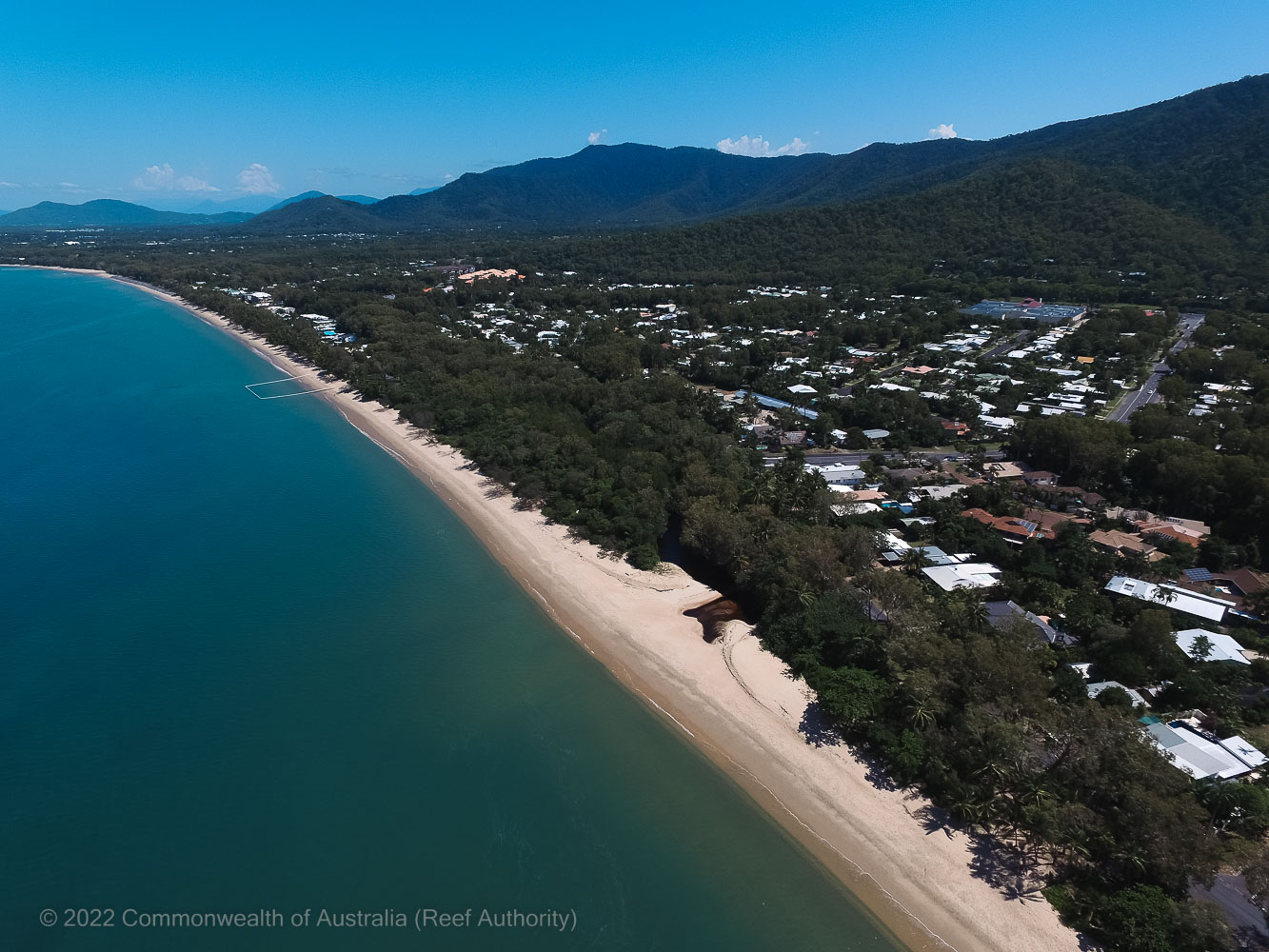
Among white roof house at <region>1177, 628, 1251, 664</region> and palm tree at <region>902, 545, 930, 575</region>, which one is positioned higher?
palm tree at <region>902, 545, 930, 575</region>

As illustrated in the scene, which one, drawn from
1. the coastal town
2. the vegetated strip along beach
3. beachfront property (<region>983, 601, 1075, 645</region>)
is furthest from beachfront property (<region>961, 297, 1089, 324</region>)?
the vegetated strip along beach

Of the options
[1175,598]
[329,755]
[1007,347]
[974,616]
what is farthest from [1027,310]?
[329,755]

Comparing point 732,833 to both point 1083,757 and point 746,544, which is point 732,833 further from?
point 746,544

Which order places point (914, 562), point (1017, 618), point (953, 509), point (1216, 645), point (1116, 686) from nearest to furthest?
point (1116, 686) → point (1017, 618) → point (1216, 645) → point (914, 562) → point (953, 509)

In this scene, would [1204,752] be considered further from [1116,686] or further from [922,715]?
[922,715]

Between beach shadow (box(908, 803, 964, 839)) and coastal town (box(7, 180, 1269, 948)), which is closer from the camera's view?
beach shadow (box(908, 803, 964, 839))

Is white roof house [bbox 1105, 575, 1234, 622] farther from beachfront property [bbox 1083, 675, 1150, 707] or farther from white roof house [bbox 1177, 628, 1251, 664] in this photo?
beachfront property [bbox 1083, 675, 1150, 707]

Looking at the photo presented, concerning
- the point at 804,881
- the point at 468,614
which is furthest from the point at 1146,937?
the point at 468,614
